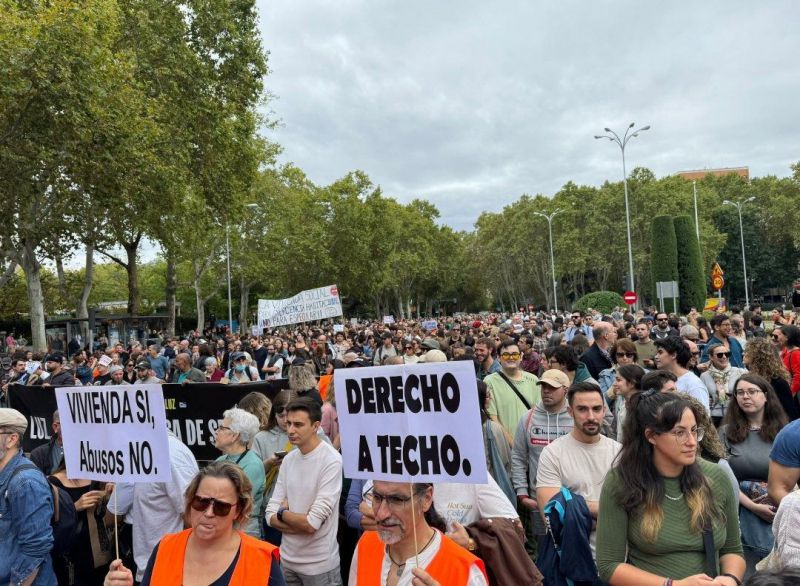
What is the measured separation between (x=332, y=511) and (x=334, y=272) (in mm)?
52089

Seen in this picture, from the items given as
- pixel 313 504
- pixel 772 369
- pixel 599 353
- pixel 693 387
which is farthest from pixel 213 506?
pixel 599 353

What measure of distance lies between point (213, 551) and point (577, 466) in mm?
2014

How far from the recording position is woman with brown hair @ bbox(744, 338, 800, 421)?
5.77m

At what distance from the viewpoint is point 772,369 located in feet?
19.2

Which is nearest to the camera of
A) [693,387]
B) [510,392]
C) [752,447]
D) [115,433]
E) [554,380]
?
[115,433]

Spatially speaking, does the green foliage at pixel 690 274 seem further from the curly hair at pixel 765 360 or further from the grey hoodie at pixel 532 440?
the grey hoodie at pixel 532 440

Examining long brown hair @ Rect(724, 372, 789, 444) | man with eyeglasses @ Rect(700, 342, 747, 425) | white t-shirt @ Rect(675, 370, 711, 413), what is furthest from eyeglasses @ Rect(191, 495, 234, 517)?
man with eyeglasses @ Rect(700, 342, 747, 425)

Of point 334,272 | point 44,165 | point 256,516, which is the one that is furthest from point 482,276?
point 256,516

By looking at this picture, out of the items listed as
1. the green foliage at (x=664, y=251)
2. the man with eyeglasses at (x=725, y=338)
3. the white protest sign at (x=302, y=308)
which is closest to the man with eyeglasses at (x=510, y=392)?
the man with eyeglasses at (x=725, y=338)

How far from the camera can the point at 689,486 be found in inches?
115

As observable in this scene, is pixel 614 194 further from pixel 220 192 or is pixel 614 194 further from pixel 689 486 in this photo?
pixel 689 486

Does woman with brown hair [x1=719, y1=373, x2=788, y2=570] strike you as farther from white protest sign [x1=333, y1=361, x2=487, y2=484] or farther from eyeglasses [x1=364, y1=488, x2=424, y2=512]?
eyeglasses [x1=364, y1=488, x2=424, y2=512]

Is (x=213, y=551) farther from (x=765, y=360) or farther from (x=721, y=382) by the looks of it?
(x=721, y=382)

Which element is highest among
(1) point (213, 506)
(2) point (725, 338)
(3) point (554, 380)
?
(3) point (554, 380)
